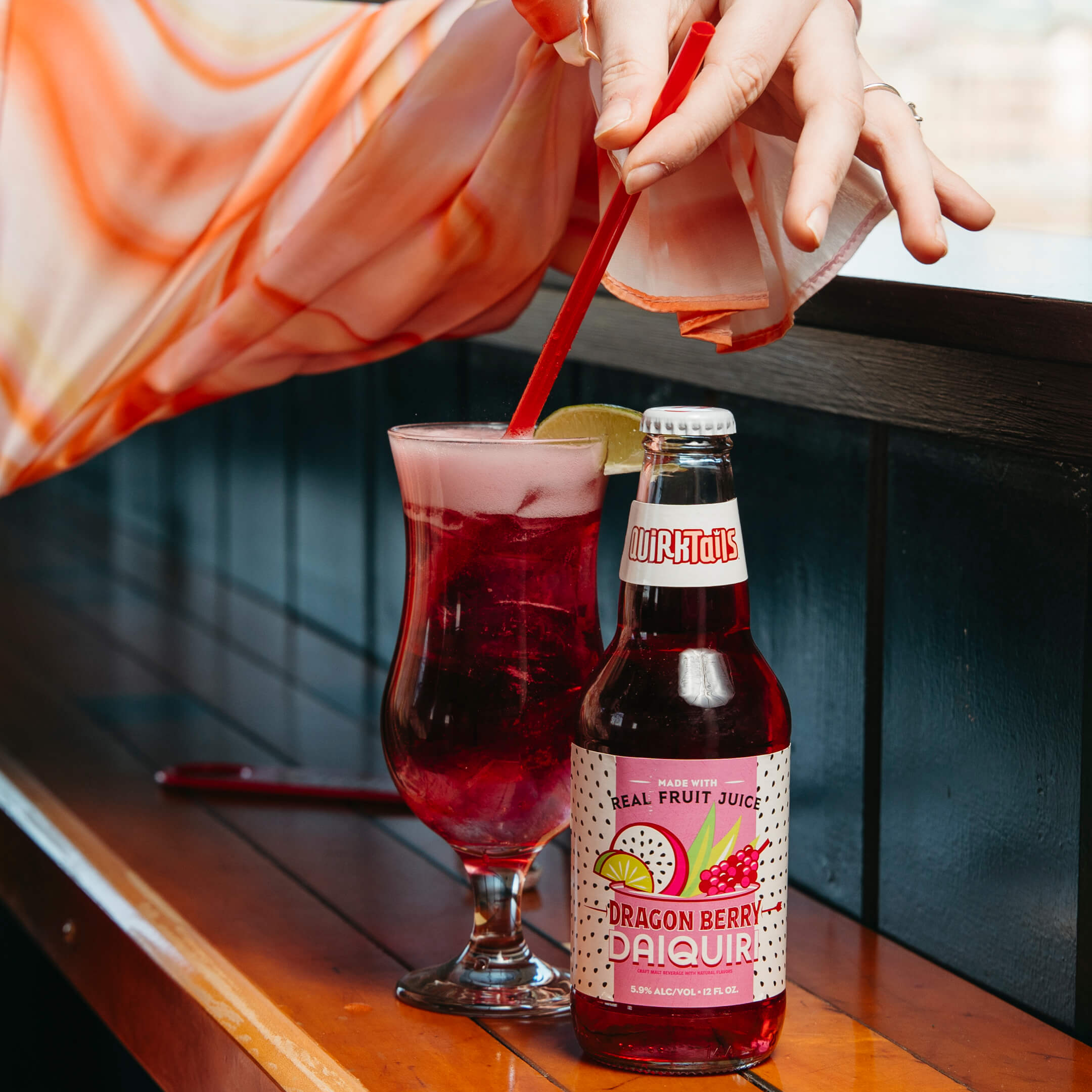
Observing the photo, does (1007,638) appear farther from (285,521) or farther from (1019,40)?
(1019,40)

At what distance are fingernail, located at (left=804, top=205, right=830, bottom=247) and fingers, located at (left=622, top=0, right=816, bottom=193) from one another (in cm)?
5

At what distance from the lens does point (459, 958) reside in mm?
908

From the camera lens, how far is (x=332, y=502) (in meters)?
2.00

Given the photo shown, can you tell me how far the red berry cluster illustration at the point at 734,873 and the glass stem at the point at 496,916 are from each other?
0.16m

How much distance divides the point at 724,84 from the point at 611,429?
0.70 feet

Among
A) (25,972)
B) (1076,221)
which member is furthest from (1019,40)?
(25,972)

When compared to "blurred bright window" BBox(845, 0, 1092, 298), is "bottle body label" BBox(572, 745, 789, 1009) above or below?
below

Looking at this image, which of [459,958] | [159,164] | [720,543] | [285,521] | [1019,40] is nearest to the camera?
[720,543]

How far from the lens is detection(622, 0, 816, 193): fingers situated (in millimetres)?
632

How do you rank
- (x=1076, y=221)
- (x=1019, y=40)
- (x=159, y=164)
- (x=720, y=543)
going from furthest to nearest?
(x=1019, y=40) → (x=1076, y=221) → (x=159, y=164) → (x=720, y=543)

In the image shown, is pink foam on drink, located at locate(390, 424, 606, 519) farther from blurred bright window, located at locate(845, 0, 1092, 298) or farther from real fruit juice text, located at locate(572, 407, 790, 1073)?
blurred bright window, located at locate(845, 0, 1092, 298)

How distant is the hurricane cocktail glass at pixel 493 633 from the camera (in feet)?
2.61

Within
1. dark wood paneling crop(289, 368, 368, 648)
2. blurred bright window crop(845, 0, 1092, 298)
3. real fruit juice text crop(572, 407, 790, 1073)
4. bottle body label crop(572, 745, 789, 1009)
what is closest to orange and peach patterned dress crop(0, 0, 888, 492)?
real fruit juice text crop(572, 407, 790, 1073)

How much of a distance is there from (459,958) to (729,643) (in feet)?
0.95
